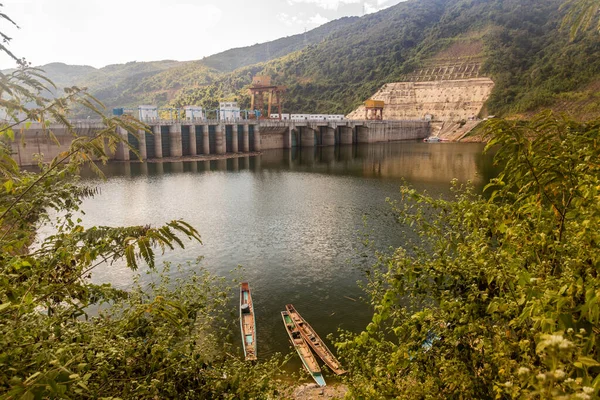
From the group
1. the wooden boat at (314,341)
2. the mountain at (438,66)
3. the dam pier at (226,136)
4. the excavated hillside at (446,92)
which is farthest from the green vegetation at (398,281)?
the excavated hillside at (446,92)

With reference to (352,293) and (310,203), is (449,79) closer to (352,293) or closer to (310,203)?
(310,203)

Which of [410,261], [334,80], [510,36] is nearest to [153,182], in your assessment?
[410,261]

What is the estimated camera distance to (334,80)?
150000mm

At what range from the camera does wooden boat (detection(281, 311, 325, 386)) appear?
1371cm

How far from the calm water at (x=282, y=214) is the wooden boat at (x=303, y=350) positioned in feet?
1.51

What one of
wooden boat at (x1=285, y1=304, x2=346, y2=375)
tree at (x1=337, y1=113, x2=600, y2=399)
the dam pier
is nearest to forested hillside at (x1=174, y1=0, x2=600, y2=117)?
the dam pier

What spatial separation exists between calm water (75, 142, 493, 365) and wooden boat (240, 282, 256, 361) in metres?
0.46

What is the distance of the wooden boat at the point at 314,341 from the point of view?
558 inches

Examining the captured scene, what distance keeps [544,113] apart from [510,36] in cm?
14898

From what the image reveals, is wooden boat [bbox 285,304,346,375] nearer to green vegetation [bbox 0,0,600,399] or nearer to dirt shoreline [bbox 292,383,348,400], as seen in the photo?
dirt shoreline [bbox 292,383,348,400]

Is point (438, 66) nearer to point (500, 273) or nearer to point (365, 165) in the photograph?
point (365, 165)

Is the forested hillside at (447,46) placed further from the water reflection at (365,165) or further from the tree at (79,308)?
the tree at (79,308)

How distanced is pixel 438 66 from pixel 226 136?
283 ft

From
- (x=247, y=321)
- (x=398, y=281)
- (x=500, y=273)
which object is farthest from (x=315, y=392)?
(x=500, y=273)
